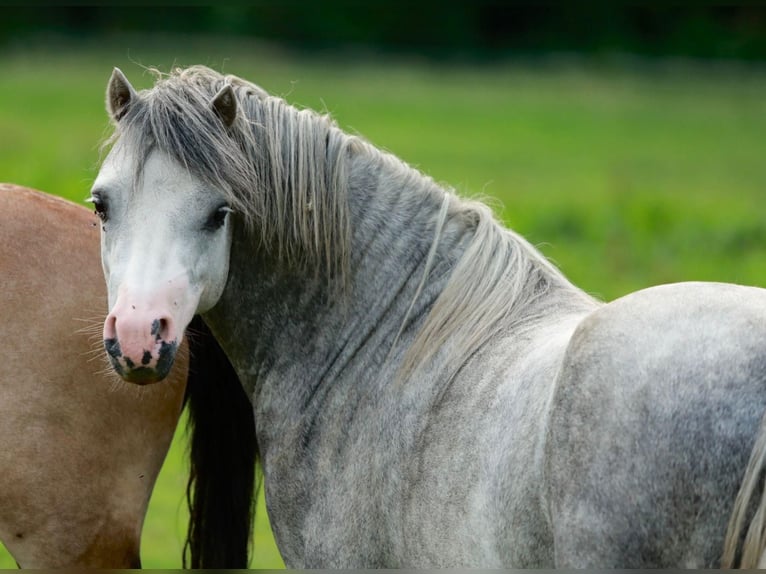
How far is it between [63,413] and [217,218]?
0.89m

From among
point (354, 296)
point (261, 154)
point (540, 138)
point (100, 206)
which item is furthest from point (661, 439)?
point (540, 138)

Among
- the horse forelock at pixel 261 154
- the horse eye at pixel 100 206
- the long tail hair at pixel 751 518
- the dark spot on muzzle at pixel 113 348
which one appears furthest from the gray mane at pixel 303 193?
the long tail hair at pixel 751 518

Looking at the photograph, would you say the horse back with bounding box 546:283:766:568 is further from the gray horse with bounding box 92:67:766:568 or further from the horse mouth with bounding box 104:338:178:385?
the horse mouth with bounding box 104:338:178:385

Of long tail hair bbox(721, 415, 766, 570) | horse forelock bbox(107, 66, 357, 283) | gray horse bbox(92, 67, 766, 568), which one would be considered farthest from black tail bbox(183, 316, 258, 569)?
long tail hair bbox(721, 415, 766, 570)

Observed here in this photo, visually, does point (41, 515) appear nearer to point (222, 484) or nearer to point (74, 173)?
point (222, 484)

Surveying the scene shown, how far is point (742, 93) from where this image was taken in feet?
91.8

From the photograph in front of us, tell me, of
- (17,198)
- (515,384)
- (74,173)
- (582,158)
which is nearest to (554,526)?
(515,384)

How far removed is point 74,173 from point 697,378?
13161 millimetres

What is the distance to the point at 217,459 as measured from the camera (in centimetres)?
416

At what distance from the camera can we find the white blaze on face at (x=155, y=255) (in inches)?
123

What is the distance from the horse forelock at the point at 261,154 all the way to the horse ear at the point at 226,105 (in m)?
0.02

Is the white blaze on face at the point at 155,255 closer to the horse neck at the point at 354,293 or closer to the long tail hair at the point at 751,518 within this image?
the horse neck at the point at 354,293

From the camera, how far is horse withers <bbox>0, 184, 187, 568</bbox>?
142 inches

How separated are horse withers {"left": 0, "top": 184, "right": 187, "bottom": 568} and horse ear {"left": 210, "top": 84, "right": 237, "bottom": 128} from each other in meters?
0.74
